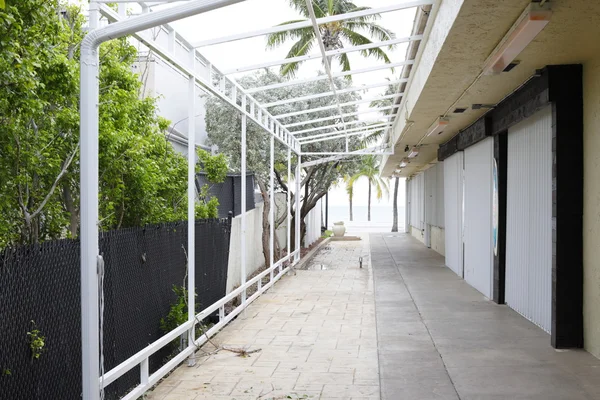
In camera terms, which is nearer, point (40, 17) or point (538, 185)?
point (40, 17)

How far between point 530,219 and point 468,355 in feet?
7.20

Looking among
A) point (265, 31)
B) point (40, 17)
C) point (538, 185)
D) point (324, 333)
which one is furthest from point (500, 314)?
point (40, 17)

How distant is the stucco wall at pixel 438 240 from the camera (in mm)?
17672

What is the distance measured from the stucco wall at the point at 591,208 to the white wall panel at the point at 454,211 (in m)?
6.14

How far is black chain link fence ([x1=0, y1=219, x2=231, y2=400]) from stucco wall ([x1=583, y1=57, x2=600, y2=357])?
3.93 metres

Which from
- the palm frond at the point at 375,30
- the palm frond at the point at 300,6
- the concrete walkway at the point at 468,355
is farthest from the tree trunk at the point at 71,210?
the palm frond at the point at 375,30

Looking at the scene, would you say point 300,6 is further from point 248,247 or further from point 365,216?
point 365,216

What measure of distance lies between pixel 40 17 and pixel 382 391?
3.69 meters

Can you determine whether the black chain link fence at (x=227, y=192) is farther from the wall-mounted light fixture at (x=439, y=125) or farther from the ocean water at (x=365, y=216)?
the ocean water at (x=365, y=216)

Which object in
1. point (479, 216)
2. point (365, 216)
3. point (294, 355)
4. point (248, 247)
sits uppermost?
point (479, 216)

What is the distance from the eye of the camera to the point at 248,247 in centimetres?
1287

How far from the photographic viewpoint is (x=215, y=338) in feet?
23.2

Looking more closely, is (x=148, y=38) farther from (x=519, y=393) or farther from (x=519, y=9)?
(x=519, y=393)

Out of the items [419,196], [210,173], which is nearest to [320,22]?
[210,173]
